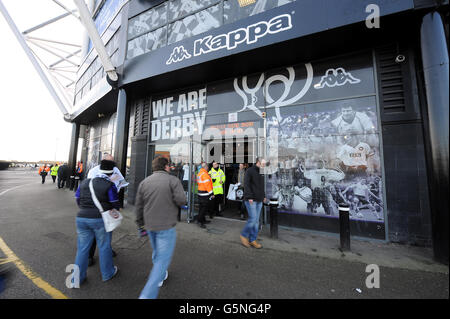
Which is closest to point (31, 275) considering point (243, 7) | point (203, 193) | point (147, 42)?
point (203, 193)

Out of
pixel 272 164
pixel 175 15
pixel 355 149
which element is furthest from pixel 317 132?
pixel 175 15

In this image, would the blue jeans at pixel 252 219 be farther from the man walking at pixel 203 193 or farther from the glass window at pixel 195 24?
the glass window at pixel 195 24

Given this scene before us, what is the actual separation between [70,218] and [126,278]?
4835mm

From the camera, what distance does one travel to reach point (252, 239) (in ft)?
13.2

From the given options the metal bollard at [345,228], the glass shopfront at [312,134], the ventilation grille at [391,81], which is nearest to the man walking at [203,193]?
the glass shopfront at [312,134]

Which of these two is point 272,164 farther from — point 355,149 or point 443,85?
point 443,85

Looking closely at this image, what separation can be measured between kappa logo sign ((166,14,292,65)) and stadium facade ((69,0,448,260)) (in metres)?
0.03

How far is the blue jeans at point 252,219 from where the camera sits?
3.90 metres

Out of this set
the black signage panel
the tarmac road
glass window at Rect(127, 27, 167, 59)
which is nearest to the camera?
the tarmac road

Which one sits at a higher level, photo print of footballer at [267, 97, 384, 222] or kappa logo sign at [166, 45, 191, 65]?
kappa logo sign at [166, 45, 191, 65]

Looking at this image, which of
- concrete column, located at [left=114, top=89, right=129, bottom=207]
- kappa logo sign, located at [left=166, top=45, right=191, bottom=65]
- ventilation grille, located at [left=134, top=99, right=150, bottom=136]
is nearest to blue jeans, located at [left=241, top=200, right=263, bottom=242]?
kappa logo sign, located at [left=166, top=45, right=191, bottom=65]

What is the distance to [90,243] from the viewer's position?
8.69 ft

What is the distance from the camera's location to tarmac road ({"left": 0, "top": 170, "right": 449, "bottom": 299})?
2.49 m

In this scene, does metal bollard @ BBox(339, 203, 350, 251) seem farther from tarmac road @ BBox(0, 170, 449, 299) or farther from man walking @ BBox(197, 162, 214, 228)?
man walking @ BBox(197, 162, 214, 228)
